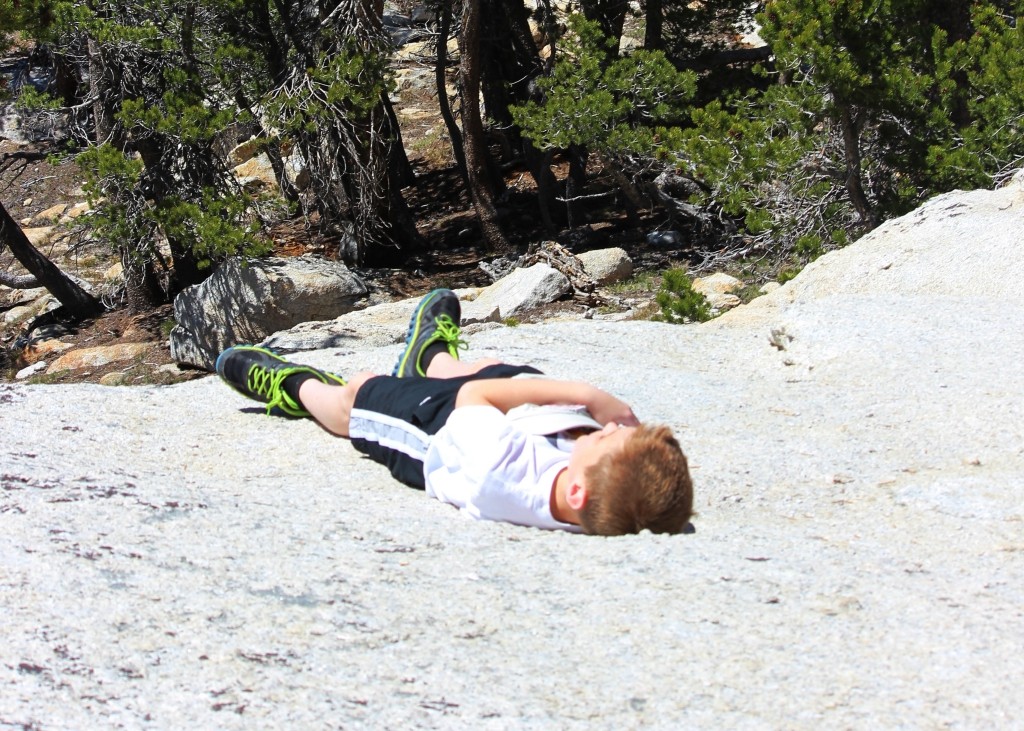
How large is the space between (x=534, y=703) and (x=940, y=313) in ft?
13.8

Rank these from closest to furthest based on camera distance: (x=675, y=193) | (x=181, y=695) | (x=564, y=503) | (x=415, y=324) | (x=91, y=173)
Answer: (x=181, y=695)
(x=564, y=503)
(x=415, y=324)
(x=91, y=173)
(x=675, y=193)

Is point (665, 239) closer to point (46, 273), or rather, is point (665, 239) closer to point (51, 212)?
point (46, 273)

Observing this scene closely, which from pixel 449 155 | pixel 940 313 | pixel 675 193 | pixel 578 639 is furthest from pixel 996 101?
pixel 449 155

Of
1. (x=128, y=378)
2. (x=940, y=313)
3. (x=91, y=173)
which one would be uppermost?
(x=91, y=173)

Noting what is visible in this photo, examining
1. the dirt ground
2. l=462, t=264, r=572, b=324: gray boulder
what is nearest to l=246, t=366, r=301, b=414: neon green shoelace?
l=462, t=264, r=572, b=324: gray boulder

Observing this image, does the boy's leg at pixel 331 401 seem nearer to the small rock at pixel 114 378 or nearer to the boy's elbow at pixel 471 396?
the boy's elbow at pixel 471 396

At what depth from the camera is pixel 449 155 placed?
1906 centimetres

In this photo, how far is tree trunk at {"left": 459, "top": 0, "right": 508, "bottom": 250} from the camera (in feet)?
42.2

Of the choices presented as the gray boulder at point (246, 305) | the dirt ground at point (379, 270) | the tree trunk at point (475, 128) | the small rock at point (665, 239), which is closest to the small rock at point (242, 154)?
the dirt ground at point (379, 270)

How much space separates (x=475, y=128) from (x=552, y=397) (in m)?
10.5

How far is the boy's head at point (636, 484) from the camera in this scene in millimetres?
3168

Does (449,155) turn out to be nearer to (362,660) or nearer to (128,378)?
(128,378)

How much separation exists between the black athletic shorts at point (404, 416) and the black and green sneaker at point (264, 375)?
20.4 inches

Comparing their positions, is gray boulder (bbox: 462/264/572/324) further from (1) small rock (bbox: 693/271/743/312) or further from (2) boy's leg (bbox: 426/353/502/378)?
(2) boy's leg (bbox: 426/353/502/378)
